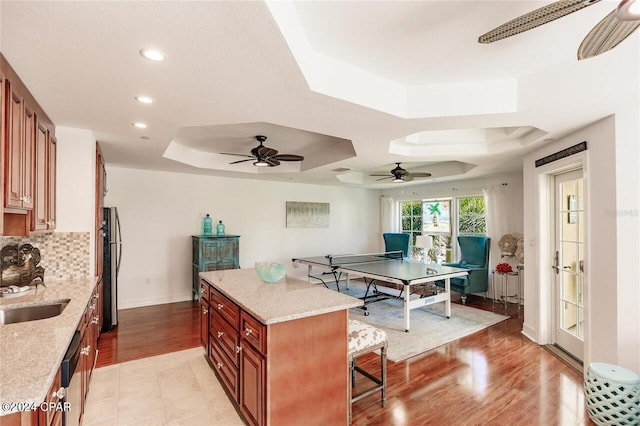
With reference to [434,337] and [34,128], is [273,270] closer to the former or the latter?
[34,128]

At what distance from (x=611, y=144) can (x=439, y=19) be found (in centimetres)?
202

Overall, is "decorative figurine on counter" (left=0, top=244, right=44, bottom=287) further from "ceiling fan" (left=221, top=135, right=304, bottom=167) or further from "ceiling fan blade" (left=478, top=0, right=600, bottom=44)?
"ceiling fan blade" (left=478, top=0, right=600, bottom=44)

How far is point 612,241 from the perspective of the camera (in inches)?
101

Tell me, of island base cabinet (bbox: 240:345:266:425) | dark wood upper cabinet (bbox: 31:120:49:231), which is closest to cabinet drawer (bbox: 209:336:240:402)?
island base cabinet (bbox: 240:345:266:425)

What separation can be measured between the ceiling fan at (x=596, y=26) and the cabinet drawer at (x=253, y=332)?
1.95 m

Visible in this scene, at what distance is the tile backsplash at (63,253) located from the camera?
110 inches

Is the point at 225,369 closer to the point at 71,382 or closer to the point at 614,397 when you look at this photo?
the point at 71,382

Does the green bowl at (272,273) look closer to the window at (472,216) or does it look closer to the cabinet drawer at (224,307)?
the cabinet drawer at (224,307)

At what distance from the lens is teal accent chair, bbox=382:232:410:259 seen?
7035 millimetres

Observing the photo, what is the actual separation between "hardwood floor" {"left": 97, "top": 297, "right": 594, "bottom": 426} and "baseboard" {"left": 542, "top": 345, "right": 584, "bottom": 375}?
5 centimetres

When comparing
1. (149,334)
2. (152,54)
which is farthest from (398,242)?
(152,54)

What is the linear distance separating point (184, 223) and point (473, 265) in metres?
5.34

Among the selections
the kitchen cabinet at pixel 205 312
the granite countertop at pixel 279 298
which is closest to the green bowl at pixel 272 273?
the granite countertop at pixel 279 298

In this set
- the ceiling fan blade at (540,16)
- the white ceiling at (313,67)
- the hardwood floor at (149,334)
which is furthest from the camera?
the hardwood floor at (149,334)
